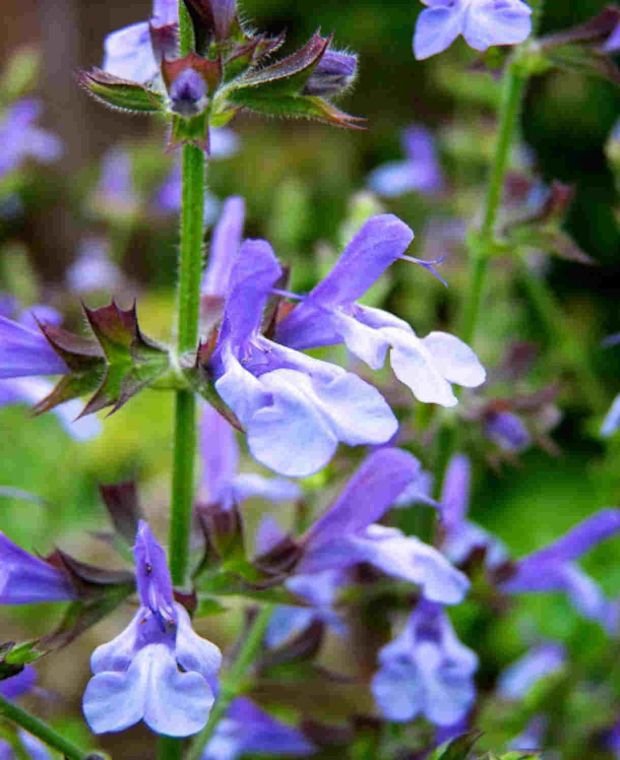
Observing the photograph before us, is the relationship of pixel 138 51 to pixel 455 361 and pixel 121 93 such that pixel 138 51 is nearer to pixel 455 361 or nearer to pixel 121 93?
pixel 121 93

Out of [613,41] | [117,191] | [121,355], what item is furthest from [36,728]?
[117,191]

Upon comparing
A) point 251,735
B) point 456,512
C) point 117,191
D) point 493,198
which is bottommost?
point 117,191

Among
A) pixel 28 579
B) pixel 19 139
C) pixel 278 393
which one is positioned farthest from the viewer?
pixel 19 139

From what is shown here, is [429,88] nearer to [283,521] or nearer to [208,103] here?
[283,521]

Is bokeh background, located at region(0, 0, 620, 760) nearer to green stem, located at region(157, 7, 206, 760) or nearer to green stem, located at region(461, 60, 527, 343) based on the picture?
green stem, located at region(461, 60, 527, 343)

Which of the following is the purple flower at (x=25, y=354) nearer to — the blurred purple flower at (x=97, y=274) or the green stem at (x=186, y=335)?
the green stem at (x=186, y=335)

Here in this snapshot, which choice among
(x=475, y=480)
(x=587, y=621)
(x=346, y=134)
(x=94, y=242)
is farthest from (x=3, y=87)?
(x=346, y=134)

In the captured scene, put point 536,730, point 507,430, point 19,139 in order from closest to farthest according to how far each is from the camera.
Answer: point 507,430
point 536,730
point 19,139
